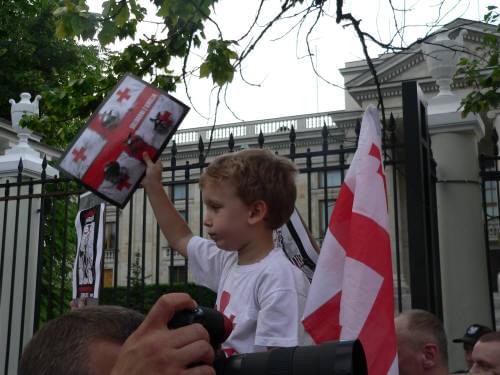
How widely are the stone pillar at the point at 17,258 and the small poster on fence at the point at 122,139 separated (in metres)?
3.08

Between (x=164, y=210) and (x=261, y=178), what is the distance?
686 millimetres

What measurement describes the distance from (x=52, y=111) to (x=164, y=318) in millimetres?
5520

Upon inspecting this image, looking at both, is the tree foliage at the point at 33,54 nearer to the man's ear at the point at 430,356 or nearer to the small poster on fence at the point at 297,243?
the small poster on fence at the point at 297,243

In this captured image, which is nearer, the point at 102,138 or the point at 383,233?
A: the point at 383,233

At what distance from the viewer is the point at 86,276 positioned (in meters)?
4.64

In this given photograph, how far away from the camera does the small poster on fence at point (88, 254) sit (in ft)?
14.8

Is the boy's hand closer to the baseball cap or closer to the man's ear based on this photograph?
the man's ear

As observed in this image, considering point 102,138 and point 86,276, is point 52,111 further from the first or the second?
point 102,138

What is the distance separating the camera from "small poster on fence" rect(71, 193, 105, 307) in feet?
14.8

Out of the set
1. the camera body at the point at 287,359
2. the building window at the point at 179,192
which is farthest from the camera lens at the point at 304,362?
the building window at the point at 179,192

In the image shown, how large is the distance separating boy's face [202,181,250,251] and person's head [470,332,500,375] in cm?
Result: 134

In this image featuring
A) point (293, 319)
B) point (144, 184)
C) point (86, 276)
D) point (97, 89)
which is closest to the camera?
point (293, 319)

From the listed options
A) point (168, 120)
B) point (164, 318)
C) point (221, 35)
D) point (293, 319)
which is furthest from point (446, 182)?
point (164, 318)

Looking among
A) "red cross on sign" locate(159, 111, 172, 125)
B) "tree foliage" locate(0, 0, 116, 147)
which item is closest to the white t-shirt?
"red cross on sign" locate(159, 111, 172, 125)
